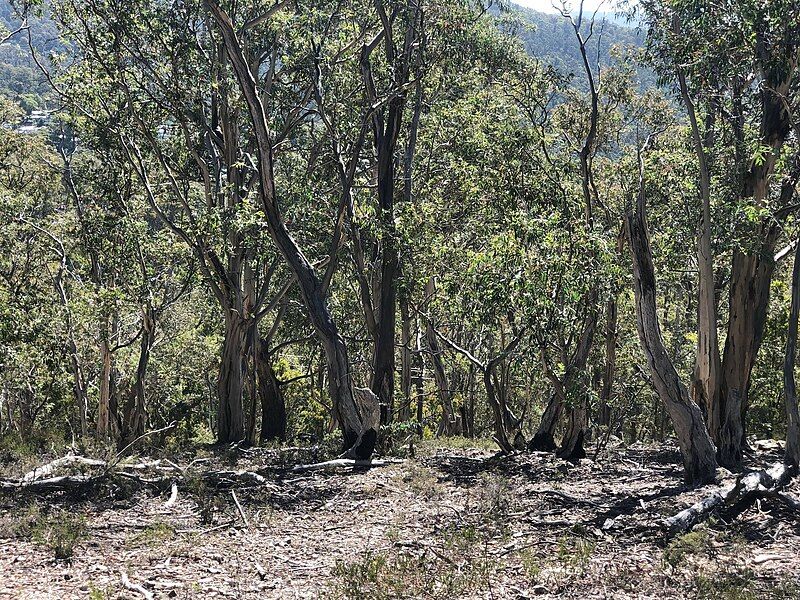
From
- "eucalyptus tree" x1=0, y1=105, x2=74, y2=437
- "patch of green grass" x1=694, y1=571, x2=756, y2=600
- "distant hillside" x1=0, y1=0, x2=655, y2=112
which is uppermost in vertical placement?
"distant hillside" x1=0, y1=0, x2=655, y2=112

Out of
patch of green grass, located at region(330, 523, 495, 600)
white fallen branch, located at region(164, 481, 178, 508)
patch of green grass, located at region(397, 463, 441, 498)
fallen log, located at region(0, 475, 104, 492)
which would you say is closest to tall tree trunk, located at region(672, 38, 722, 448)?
patch of green grass, located at region(397, 463, 441, 498)

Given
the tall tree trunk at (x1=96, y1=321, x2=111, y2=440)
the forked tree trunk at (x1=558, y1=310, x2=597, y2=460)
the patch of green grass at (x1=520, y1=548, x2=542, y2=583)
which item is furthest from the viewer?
the tall tree trunk at (x1=96, y1=321, x2=111, y2=440)

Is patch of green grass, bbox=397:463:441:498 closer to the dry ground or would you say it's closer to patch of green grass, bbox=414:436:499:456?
the dry ground

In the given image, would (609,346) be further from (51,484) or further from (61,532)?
(61,532)

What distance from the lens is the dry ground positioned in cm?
630

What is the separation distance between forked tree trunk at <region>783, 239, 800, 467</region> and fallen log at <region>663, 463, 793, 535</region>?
0.27m

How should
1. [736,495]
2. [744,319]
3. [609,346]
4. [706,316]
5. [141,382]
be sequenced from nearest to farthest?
[736,495] → [706,316] → [744,319] → [609,346] → [141,382]

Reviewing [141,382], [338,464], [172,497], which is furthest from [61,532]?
[141,382]

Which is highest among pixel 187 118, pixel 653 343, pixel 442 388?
pixel 187 118

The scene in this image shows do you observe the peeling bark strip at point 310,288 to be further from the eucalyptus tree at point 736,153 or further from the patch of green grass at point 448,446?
the eucalyptus tree at point 736,153

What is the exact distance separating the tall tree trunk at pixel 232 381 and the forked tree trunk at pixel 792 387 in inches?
417

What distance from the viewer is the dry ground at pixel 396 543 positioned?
6296 millimetres

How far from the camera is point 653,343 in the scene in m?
8.94

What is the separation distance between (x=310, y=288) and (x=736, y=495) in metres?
6.41
